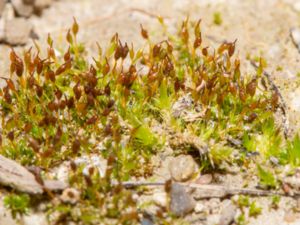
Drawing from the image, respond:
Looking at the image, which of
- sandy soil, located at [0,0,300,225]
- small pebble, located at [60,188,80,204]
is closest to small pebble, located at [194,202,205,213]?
small pebble, located at [60,188,80,204]

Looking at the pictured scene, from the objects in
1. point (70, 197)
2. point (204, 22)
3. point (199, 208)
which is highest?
point (204, 22)

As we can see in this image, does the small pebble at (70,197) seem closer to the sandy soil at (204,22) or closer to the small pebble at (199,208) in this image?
the small pebble at (199,208)

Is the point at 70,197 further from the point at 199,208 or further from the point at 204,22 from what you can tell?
the point at 204,22

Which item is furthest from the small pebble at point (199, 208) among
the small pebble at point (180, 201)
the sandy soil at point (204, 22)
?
the sandy soil at point (204, 22)

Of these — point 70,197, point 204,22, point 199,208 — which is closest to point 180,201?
point 199,208

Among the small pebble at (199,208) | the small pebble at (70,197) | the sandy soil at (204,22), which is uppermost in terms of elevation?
the sandy soil at (204,22)

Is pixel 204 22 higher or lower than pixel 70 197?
higher

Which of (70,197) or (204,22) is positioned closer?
(70,197)

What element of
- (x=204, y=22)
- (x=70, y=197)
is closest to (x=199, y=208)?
(x=70, y=197)

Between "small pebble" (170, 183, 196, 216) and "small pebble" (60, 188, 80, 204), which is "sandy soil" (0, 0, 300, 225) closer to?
"small pebble" (170, 183, 196, 216)

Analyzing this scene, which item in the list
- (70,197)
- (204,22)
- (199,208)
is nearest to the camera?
(70,197)

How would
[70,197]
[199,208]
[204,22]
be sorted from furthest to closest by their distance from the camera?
[204,22] < [199,208] < [70,197]
